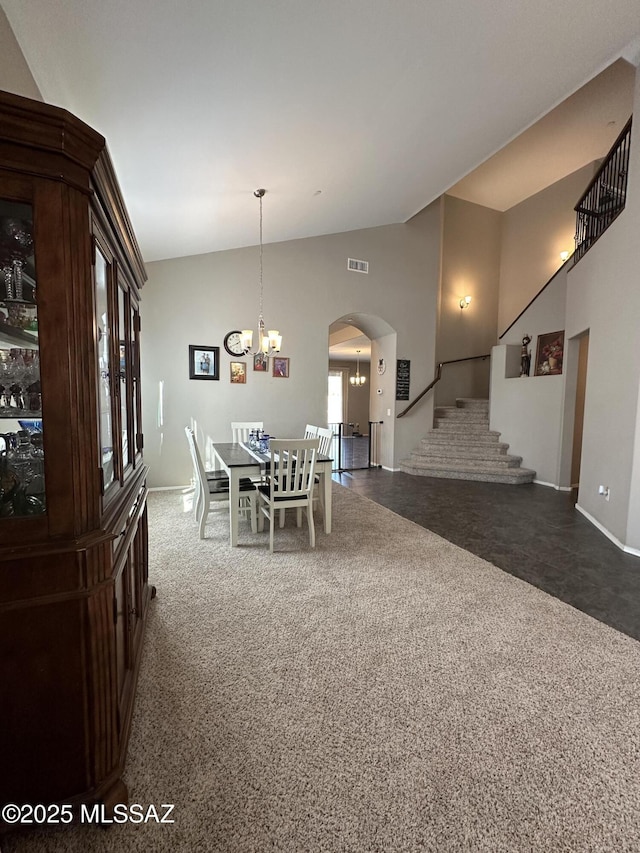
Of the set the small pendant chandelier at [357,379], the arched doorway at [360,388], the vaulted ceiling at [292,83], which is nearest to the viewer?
the vaulted ceiling at [292,83]

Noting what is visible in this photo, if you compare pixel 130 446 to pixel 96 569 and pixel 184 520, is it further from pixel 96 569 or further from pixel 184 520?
pixel 184 520

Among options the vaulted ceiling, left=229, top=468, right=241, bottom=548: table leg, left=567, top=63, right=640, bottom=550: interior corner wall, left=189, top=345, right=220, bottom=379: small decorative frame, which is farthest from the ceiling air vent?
left=229, top=468, right=241, bottom=548: table leg

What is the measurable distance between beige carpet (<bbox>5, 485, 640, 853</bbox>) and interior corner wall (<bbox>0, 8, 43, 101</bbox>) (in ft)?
9.01

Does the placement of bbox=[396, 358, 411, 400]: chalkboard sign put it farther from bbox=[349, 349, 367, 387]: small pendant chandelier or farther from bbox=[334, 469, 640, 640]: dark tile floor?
bbox=[349, 349, 367, 387]: small pendant chandelier

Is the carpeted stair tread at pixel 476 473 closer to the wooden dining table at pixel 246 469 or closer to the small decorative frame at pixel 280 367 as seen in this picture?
the small decorative frame at pixel 280 367

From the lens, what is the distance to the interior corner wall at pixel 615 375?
11.3ft

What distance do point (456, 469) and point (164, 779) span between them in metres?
5.86

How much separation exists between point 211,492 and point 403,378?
4.50 metres

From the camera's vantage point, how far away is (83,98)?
2.36 meters

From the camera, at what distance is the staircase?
628 centimetres

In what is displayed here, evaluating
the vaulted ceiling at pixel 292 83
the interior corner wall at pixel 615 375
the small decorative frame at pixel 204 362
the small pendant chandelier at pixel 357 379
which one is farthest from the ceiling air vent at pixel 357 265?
the small pendant chandelier at pixel 357 379

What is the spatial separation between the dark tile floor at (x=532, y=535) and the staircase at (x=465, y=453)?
0.24 metres

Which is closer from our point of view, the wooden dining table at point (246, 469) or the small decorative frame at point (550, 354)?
the wooden dining table at point (246, 469)

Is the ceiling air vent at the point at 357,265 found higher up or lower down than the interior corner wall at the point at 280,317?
higher up
